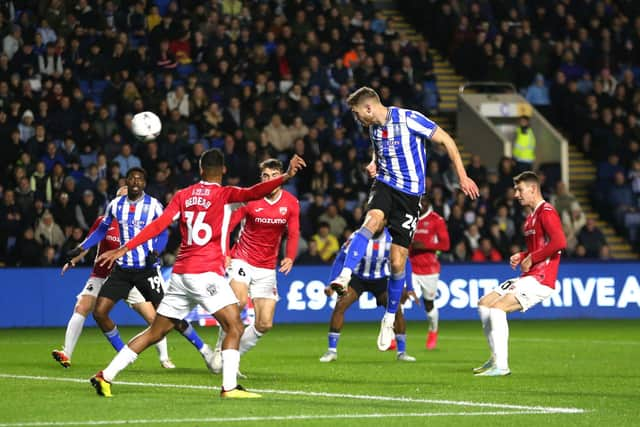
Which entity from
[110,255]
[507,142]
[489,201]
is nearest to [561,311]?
[489,201]

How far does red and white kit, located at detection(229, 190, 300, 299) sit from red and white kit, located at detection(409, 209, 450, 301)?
4714mm

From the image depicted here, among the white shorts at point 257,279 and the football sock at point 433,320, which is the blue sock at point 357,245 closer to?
the white shorts at point 257,279

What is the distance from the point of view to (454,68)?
3222 centimetres

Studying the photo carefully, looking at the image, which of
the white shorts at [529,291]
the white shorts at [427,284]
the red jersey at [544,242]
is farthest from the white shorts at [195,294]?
the white shorts at [427,284]

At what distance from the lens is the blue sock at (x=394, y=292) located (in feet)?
44.7

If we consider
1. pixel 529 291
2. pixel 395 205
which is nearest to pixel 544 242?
pixel 529 291

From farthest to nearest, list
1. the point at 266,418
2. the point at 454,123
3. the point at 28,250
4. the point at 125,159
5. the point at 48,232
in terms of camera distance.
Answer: the point at 454,123 < the point at 125,159 < the point at 48,232 < the point at 28,250 < the point at 266,418

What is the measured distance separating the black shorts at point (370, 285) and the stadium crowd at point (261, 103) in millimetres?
6969

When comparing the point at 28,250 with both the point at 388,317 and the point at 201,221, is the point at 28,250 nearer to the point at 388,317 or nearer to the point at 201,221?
the point at 388,317

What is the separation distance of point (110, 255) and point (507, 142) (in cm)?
1915

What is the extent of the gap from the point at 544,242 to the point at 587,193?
1741 cm

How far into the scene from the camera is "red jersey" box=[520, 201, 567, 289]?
13.0 m

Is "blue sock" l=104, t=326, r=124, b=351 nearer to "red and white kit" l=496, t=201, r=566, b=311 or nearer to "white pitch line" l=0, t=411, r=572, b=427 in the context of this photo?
"red and white kit" l=496, t=201, r=566, b=311

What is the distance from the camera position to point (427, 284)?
18844 mm
